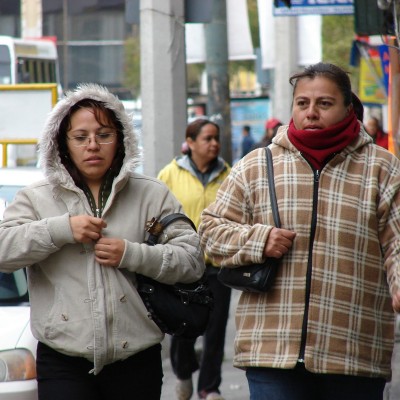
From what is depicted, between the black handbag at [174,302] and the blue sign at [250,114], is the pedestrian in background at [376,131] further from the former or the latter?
the blue sign at [250,114]

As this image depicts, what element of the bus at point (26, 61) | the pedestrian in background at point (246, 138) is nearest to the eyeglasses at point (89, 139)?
the bus at point (26, 61)

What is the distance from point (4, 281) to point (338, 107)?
7.45 ft

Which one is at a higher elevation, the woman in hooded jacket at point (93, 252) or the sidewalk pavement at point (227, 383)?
the woman in hooded jacket at point (93, 252)

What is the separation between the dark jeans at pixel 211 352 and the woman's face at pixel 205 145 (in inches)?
34.4

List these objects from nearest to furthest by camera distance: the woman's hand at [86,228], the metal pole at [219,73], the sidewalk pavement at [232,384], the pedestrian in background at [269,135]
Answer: the woman's hand at [86,228] → the sidewalk pavement at [232,384] → the pedestrian in background at [269,135] → the metal pole at [219,73]

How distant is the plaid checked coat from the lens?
3865 mm

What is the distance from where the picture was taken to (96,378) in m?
4.07

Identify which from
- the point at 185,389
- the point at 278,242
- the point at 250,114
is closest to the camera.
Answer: the point at 278,242

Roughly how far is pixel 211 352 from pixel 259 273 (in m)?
3.59

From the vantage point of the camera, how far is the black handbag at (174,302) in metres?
4.10

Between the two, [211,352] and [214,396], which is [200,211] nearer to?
[211,352]

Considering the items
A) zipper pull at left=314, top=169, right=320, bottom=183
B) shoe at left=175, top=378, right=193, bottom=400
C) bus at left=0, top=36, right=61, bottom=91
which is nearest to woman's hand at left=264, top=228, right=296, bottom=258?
zipper pull at left=314, top=169, right=320, bottom=183

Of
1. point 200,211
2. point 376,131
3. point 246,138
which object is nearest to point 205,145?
point 200,211

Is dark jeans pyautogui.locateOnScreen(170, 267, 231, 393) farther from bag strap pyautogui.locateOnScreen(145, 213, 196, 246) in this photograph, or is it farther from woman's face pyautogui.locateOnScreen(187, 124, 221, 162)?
bag strap pyautogui.locateOnScreen(145, 213, 196, 246)
